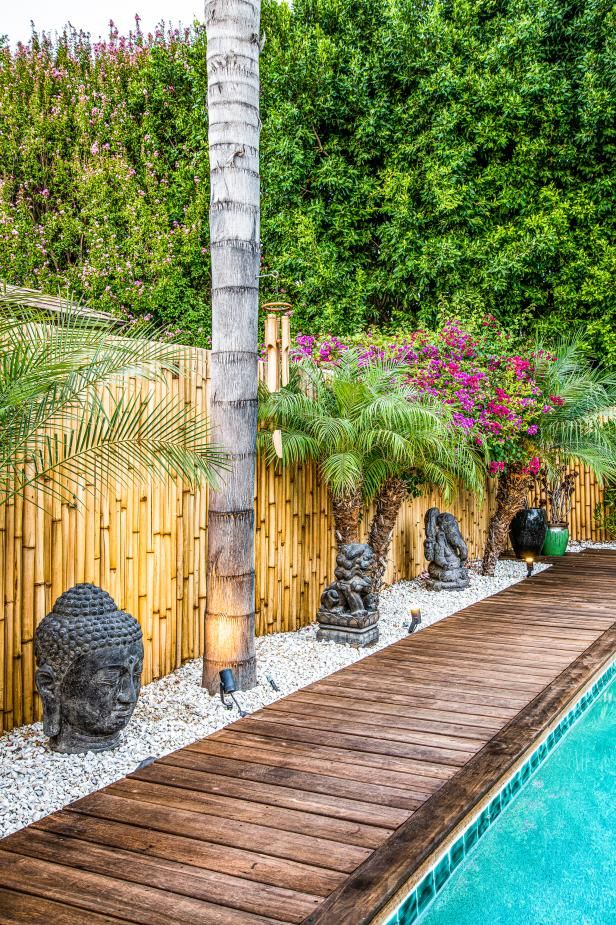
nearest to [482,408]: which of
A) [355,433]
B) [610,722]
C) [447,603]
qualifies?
[447,603]

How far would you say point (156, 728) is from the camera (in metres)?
3.33

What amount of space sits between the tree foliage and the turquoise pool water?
6308 millimetres

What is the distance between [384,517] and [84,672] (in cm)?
323

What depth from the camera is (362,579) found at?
192 inches

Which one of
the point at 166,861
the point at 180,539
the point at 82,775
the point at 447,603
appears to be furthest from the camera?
the point at 447,603

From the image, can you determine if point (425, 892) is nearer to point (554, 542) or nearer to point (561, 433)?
point (561, 433)

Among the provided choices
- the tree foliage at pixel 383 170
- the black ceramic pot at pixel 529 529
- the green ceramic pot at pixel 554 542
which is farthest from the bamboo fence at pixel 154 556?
the tree foliage at pixel 383 170

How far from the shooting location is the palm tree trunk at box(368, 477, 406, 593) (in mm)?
5699

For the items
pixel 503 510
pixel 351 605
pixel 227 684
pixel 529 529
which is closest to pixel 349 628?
pixel 351 605

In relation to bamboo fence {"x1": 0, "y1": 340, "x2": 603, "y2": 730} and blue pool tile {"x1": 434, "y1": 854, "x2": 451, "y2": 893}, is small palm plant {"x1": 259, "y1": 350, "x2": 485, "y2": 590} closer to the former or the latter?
bamboo fence {"x1": 0, "y1": 340, "x2": 603, "y2": 730}

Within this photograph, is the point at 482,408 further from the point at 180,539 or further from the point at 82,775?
the point at 82,775

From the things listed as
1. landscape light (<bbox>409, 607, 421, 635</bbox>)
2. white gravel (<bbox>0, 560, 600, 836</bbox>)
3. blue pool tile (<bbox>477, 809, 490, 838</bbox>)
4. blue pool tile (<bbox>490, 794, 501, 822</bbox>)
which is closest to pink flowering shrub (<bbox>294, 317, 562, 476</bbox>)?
landscape light (<bbox>409, 607, 421, 635</bbox>)

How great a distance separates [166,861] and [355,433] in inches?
122

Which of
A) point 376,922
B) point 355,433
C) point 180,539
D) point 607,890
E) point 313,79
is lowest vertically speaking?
point 607,890
